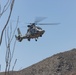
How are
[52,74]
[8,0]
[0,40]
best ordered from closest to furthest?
[0,40]
[8,0]
[52,74]

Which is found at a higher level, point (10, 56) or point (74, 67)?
point (10, 56)

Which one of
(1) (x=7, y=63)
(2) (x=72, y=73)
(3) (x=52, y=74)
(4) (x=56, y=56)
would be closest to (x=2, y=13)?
(1) (x=7, y=63)

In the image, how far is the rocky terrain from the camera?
7512 centimetres

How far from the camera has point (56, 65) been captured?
77688mm

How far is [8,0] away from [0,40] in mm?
844

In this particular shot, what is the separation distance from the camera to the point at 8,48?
256 inches

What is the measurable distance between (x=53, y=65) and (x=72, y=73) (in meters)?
10.5

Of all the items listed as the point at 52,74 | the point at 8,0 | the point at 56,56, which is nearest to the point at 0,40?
the point at 8,0

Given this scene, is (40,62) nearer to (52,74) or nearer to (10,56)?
(52,74)

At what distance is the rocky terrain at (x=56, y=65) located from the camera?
7512 cm

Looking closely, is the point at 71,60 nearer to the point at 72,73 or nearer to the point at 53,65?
the point at 53,65

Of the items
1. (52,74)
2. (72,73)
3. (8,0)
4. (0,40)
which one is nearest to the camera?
(0,40)

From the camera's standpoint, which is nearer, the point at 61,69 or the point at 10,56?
the point at 10,56

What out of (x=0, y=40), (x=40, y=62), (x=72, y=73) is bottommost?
(x=40, y=62)
